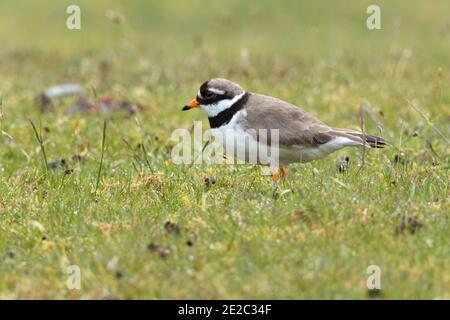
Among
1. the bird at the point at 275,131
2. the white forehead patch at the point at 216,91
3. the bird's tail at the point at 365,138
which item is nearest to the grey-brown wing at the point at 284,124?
the bird at the point at 275,131

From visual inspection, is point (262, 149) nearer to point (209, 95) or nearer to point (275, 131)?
point (275, 131)

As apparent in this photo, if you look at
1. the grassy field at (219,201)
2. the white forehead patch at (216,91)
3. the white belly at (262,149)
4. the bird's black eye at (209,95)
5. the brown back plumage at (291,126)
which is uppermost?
the white forehead patch at (216,91)

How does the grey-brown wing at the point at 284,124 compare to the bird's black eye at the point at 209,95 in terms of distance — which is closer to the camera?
the grey-brown wing at the point at 284,124

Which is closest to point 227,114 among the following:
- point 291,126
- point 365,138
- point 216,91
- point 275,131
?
point 216,91

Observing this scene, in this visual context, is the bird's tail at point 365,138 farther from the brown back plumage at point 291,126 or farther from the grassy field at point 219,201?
the grassy field at point 219,201

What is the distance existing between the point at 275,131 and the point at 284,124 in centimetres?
17

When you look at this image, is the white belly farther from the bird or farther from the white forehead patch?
the white forehead patch

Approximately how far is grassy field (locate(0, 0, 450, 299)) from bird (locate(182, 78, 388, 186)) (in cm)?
30

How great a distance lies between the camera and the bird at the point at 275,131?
9875 millimetres

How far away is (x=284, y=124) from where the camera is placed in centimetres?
1002

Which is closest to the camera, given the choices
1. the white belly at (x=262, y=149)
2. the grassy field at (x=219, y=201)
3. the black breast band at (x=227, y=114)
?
the grassy field at (x=219, y=201)

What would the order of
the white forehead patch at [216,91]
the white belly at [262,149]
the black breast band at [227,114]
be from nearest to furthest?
1. the white belly at [262,149]
2. the black breast band at [227,114]
3. the white forehead patch at [216,91]

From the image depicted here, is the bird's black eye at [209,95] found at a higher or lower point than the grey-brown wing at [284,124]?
higher

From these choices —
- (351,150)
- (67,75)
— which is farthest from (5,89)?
(351,150)
